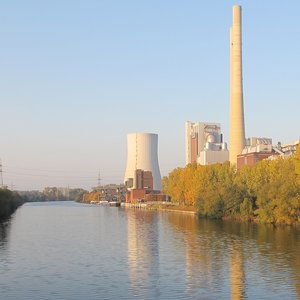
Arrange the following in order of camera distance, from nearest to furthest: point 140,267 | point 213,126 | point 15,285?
point 15,285 < point 140,267 < point 213,126

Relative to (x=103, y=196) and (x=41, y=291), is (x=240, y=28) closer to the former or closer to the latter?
(x=41, y=291)

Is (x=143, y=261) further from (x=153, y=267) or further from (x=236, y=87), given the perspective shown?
(x=236, y=87)

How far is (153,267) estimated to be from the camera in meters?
21.2

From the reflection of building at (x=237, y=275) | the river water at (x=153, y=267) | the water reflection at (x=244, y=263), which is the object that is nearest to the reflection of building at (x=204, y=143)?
the water reflection at (x=244, y=263)

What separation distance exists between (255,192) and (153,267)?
26.4 metres

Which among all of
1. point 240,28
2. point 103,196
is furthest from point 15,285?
point 103,196

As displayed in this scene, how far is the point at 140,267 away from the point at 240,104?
51911 millimetres

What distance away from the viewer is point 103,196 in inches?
6309

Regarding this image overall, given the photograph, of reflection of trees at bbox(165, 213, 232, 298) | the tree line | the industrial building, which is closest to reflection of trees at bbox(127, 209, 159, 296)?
Answer: reflection of trees at bbox(165, 213, 232, 298)

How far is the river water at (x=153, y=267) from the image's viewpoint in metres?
16.8

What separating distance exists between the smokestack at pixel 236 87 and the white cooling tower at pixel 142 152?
95.8ft

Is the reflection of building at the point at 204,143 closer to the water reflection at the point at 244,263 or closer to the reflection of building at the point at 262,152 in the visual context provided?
the reflection of building at the point at 262,152

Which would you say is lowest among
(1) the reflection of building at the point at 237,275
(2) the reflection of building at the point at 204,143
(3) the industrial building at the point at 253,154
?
(1) the reflection of building at the point at 237,275

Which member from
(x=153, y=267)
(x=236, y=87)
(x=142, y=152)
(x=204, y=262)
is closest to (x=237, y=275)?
(x=204, y=262)
